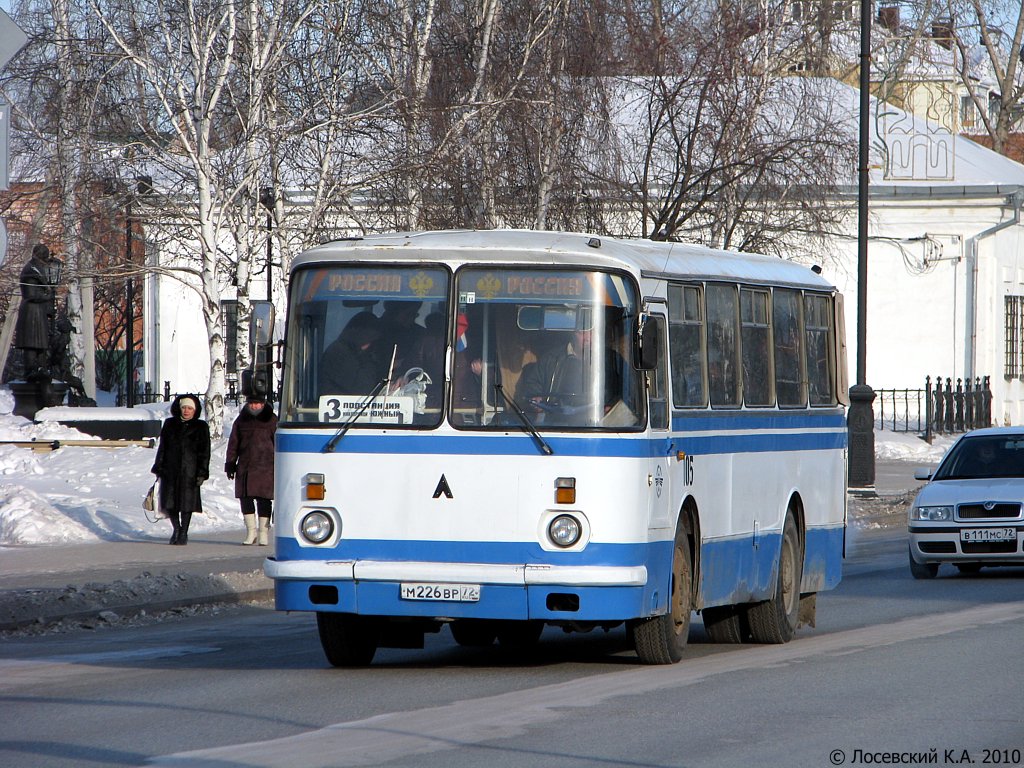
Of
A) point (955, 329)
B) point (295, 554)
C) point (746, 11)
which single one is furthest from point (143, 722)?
A: point (955, 329)

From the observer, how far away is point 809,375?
1397cm

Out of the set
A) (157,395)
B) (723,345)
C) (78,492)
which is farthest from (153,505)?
(157,395)

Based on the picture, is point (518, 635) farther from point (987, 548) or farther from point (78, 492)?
point (78, 492)

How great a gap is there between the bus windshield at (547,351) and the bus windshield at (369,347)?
0.17 metres

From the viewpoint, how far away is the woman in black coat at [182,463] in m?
20.5

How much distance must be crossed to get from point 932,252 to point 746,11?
18.9m

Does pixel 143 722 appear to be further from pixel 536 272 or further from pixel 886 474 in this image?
pixel 886 474

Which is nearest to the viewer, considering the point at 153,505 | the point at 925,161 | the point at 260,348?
the point at 260,348

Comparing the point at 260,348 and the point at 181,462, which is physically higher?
the point at 260,348

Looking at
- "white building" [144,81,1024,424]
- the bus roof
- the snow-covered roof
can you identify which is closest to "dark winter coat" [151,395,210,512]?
the bus roof

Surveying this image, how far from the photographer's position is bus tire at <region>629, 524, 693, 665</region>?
36.7 ft

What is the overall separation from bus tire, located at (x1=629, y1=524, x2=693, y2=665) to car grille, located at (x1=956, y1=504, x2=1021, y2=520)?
7865 millimetres

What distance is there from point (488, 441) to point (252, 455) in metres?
10.1

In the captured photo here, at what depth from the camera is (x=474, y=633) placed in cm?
1239
